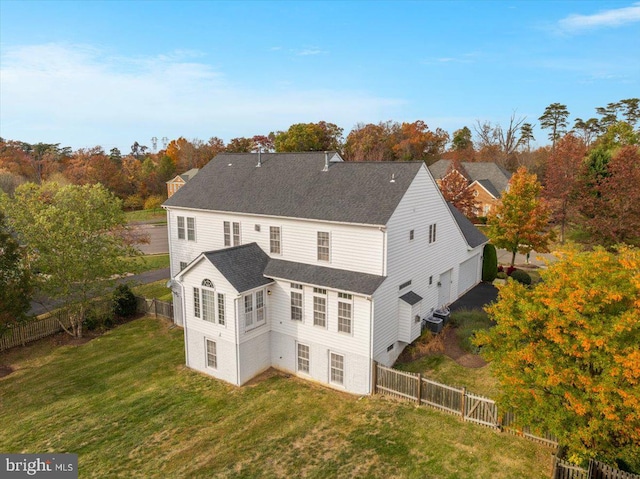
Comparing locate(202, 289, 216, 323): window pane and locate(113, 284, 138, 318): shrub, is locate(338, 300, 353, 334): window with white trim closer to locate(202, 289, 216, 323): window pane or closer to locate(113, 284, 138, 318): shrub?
locate(202, 289, 216, 323): window pane

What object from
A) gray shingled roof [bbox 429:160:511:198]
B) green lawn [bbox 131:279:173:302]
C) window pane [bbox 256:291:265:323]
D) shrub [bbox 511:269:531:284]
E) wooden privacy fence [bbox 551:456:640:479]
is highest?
gray shingled roof [bbox 429:160:511:198]

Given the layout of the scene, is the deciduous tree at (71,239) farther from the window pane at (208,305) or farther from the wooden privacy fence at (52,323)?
the window pane at (208,305)

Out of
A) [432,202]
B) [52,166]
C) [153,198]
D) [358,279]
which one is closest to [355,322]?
[358,279]

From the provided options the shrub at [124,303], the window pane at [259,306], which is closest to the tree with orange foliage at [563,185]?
the window pane at [259,306]

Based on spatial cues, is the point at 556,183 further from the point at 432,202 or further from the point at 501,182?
the point at 432,202

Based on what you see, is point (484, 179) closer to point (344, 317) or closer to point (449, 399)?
point (344, 317)

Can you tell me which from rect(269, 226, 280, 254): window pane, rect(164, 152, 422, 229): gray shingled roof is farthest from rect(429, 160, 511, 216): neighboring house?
rect(269, 226, 280, 254): window pane
